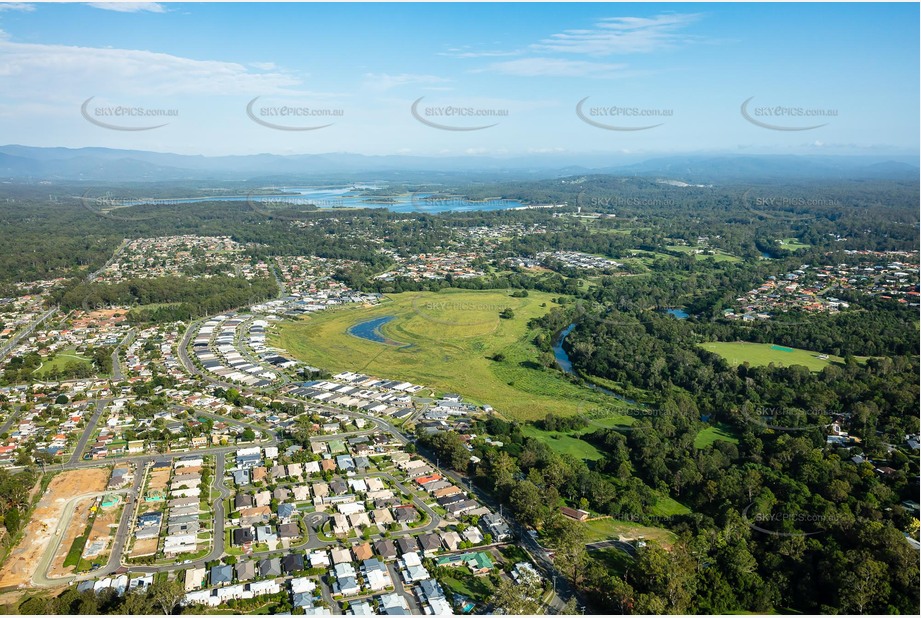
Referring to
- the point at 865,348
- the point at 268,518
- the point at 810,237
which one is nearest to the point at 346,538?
the point at 268,518

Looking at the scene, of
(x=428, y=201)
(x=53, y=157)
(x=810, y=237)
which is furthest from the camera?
(x=53, y=157)

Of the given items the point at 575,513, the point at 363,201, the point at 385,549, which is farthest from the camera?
the point at 363,201

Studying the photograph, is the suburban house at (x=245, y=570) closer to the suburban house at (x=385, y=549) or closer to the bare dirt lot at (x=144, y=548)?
the bare dirt lot at (x=144, y=548)

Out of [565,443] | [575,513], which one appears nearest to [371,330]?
[565,443]

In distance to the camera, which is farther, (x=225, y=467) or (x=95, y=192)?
(x=95, y=192)

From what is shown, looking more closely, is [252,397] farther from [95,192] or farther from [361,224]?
[95,192]

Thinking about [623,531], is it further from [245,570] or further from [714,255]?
[714,255]
